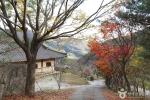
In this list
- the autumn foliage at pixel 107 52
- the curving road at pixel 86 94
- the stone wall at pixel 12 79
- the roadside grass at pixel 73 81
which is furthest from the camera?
the roadside grass at pixel 73 81

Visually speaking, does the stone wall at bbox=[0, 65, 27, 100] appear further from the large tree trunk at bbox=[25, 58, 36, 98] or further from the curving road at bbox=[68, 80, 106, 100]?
the curving road at bbox=[68, 80, 106, 100]

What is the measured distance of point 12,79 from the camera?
34.8ft

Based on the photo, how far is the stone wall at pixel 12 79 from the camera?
375 inches

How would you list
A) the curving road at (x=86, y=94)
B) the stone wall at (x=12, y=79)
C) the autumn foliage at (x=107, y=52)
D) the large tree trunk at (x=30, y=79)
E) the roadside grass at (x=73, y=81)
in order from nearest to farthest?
1. the stone wall at (x=12, y=79)
2. the large tree trunk at (x=30, y=79)
3. the curving road at (x=86, y=94)
4. the autumn foliage at (x=107, y=52)
5. the roadside grass at (x=73, y=81)

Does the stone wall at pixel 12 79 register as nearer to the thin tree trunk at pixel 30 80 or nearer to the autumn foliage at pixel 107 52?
the thin tree trunk at pixel 30 80

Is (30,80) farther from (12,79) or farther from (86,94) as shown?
(86,94)

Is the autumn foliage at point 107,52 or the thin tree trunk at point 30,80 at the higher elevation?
the autumn foliage at point 107,52

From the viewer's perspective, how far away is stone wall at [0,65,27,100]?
953 cm

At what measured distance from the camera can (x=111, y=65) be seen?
24.3 metres

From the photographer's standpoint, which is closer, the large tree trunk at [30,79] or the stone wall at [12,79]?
the stone wall at [12,79]

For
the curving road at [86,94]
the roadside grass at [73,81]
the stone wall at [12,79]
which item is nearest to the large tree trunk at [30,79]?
the stone wall at [12,79]

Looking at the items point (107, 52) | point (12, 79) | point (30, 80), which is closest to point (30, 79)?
point (30, 80)

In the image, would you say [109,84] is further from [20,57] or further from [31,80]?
[31,80]

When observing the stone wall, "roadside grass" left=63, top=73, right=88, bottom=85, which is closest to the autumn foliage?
"roadside grass" left=63, top=73, right=88, bottom=85
